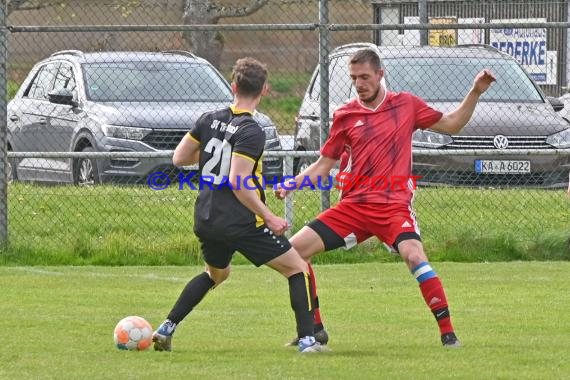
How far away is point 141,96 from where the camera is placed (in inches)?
560

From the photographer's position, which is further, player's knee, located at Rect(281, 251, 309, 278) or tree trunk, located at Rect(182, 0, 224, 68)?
tree trunk, located at Rect(182, 0, 224, 68)

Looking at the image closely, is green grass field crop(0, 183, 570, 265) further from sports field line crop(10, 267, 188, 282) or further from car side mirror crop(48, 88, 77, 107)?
car side mirror crop(48, 88, 77, 107)

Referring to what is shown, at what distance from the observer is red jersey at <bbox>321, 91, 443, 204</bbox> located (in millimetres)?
7973

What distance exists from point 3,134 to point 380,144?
16.7 feet

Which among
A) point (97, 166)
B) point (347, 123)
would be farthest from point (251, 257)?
point (97, 166)

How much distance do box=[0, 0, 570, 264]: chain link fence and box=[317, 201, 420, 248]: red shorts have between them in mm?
3957

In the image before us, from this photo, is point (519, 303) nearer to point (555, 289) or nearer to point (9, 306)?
point (555, 289)

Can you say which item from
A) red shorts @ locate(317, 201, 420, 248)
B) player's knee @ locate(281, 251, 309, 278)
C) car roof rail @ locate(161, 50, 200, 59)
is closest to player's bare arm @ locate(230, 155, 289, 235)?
player's knee @ locate(281, 251, 309, 278)

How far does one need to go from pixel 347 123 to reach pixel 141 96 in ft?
21.1

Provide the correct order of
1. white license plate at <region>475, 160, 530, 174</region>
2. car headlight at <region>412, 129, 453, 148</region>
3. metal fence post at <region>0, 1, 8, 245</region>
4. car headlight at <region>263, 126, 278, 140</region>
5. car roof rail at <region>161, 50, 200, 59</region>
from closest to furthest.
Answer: metal fence post at <region>0, 1, 8, 245</region>, white license plate at <region>475, 160, 530, 174</region>, car headlight at <region>412, 129, 453, 148</region>, car roof rail at <region>161, 50, 200, 59</region>, car headlight at <region>263, 126, 278, 140</region>

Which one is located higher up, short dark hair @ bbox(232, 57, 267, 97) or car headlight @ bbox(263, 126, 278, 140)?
short dark hair @ bbox(232, 57, 267, 97)

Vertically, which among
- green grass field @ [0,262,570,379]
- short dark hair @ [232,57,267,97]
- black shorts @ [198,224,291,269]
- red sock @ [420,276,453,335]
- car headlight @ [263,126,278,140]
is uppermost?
short dark hair @ [232,57,267,97]

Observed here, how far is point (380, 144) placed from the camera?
26.2 feet

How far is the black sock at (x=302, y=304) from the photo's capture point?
7.54 meters
